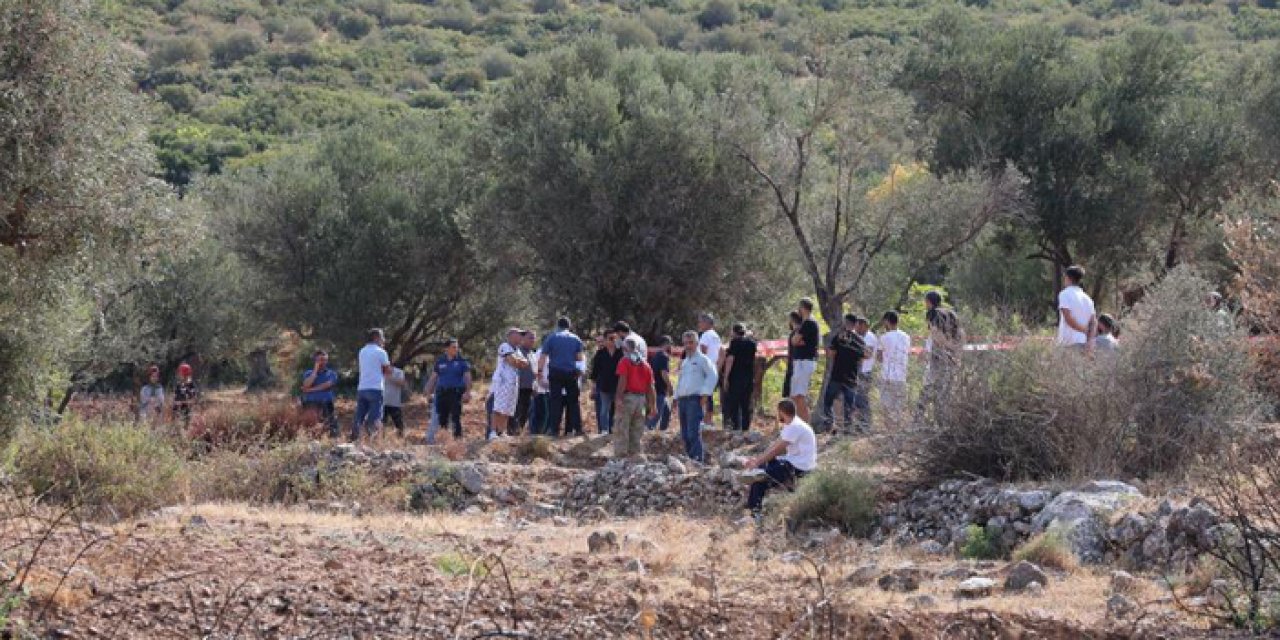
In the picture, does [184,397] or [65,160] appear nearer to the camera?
[65,160]

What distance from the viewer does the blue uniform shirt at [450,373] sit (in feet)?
64.4

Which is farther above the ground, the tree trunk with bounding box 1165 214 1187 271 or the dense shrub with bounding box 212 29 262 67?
the dense shrub with bounding box 212 29 262 67

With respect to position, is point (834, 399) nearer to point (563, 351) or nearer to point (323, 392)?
point (563, 351)

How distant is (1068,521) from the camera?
39.9 feet

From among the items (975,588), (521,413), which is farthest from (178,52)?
(975,588)

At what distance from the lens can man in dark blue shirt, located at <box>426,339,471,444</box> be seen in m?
19.6

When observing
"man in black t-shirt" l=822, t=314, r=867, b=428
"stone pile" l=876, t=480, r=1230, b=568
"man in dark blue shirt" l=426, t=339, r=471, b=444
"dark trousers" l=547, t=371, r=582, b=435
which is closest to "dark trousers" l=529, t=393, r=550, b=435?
"dark trousers" l=547, t=371, r=582, b=435

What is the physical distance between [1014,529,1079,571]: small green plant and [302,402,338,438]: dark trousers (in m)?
10.1

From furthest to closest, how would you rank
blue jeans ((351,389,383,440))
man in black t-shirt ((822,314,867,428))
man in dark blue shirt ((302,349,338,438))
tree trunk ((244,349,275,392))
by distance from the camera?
tree trunk ((244,349,275,392)), man in dark blue shirt ((302,349,338,438)), blue jeans ((351,389,383,440)), man in black t-shirt ((822,314,867,428))

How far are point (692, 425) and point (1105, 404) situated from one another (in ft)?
15.5

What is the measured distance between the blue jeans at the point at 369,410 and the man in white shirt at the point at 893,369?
5.93m

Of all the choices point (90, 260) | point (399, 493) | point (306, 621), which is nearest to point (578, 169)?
point (399, 493)

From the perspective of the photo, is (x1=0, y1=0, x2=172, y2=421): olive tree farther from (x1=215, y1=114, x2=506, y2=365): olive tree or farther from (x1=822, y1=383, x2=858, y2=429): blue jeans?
(x1=215, y1=114, x2=506, y2=365): olive tree

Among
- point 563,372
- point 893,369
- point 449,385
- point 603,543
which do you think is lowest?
point 603,543
